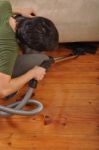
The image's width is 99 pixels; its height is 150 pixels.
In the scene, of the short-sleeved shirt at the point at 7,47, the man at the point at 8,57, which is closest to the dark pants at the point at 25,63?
the man at the point at 8,57

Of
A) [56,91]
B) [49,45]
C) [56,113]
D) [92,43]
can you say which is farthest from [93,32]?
[49,45]

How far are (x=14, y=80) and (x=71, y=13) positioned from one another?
68 cm

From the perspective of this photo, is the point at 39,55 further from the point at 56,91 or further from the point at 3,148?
the point at 3,148

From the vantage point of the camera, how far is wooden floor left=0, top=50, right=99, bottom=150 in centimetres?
142

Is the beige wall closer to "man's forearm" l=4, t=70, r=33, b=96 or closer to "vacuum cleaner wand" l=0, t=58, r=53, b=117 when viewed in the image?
"vacuum cleaner wand" l=0, t=58, r=53, b=117

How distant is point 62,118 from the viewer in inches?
60.9

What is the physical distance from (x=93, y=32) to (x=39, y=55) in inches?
20.1

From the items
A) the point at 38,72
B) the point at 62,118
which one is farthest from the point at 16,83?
the point at 62,118

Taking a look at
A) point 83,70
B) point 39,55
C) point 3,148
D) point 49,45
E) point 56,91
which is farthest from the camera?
point 83,70

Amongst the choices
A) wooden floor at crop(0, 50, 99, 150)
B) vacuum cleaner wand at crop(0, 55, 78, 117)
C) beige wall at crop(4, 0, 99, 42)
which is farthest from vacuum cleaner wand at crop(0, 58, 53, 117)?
beige wall at crop(4, 0, 99, 42)

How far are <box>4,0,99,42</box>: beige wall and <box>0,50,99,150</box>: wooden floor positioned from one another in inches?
8.9

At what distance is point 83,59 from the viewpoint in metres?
1.94

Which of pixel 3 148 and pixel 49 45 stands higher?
pixel 49 45

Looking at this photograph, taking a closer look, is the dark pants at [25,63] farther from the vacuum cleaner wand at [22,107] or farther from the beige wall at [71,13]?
the beige wall at [71,13]
